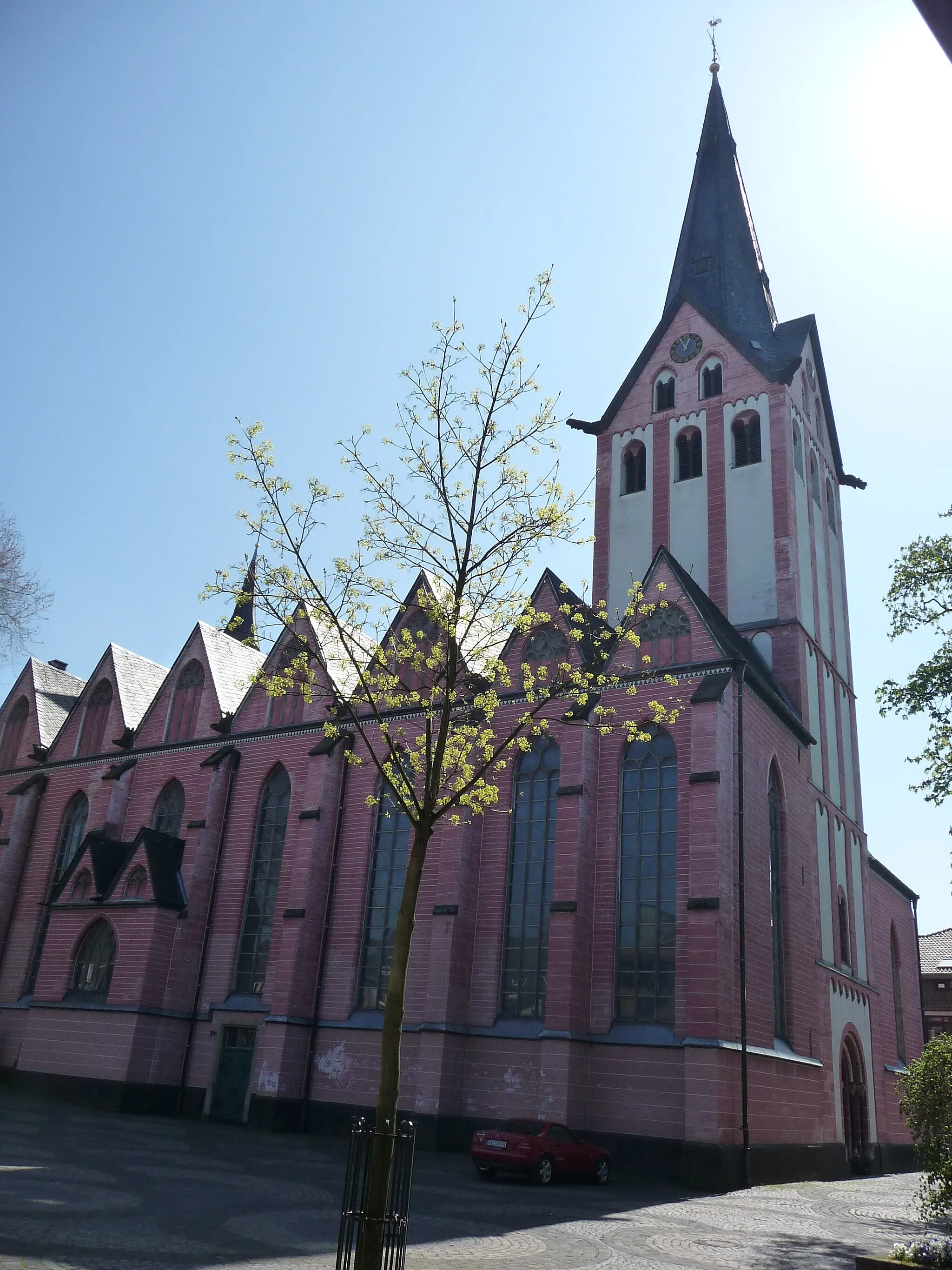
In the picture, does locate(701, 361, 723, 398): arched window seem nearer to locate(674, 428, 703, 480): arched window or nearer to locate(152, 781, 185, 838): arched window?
locate(674, 428, 703, 480): arched window

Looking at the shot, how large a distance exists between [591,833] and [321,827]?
364 inches

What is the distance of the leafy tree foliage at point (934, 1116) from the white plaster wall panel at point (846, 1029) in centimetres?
1812

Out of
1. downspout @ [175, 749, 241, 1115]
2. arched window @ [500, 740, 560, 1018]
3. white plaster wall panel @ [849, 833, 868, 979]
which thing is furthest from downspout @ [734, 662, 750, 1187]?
downspout @ [175, 749, 241, 1115]

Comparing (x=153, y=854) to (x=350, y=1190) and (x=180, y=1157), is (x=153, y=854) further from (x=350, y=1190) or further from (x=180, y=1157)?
(x=350, y=1190)

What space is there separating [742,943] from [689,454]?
1881 centimetres

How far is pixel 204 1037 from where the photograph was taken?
103 ft

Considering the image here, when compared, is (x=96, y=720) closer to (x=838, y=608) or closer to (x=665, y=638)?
(x=665, y=638)

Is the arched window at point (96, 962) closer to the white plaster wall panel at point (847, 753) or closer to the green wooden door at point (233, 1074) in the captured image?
the green wooden door at point (233, 1074)

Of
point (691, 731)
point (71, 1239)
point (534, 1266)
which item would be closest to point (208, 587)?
point (71, 1239)

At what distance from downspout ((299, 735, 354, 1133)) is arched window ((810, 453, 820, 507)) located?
19017 mm

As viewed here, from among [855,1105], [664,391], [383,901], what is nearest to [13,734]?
[383,901]

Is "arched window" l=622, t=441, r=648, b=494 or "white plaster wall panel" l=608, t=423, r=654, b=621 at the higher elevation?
"arched window" l=622, t=441, r=648, b=494

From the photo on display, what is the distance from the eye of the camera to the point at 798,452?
118 ft

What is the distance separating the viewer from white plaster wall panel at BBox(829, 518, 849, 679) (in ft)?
119
